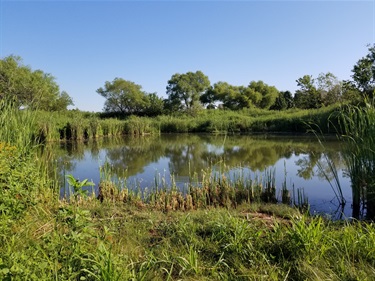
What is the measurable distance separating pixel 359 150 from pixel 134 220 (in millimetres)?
3227

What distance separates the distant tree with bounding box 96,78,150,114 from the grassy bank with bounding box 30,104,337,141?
9.46 meters

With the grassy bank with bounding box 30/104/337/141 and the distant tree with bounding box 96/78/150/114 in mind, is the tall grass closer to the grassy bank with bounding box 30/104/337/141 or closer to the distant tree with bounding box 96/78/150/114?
the grassy bank with bounding box 30/104/337/141

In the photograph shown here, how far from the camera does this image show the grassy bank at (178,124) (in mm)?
20391

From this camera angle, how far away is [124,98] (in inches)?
1569

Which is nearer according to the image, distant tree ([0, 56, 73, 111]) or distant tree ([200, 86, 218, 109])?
distant tree ([0, 56, 73, 111])

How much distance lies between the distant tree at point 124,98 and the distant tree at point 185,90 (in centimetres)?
365

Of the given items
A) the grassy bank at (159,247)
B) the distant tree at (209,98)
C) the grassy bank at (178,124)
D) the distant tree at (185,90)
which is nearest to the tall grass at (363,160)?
the grassy bank at (159,247)

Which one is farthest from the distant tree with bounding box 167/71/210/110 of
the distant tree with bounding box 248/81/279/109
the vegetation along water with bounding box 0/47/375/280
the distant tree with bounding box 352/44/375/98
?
the vegetation along water with bounding box 0/47/375/280

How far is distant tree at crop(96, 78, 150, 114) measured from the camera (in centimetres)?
3953

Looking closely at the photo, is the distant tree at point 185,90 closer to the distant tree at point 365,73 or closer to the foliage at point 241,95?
the foliage at point 241,95

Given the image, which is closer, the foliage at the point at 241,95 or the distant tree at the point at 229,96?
the distant tree at the point at 229,96

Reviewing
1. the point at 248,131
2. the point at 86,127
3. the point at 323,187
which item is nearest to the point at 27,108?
the point at 323,187

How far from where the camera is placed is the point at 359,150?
4242 millimetres

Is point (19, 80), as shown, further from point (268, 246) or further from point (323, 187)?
point (268, 246)
